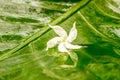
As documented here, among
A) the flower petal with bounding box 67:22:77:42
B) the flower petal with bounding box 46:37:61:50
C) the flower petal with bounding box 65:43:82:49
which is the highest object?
the flower petal with bounding box 67:22:77:42

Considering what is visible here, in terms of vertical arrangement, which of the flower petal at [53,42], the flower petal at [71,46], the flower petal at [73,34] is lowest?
the flower petal at [71,46]

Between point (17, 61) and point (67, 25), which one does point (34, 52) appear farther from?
→ point (67, 25)

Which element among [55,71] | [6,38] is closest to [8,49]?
[6,38]

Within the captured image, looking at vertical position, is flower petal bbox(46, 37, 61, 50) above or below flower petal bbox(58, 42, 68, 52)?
above

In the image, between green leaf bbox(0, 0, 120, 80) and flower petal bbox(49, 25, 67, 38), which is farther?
flower petal bbox(49, 25, 67, 38)

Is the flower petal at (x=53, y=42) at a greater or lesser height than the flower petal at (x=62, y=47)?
greater

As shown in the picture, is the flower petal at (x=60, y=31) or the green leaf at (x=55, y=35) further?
the flower petal at (x=60, y=31)

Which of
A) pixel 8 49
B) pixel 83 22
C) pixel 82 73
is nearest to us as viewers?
pixel 82 73

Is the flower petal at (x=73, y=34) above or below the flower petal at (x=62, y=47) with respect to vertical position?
above
